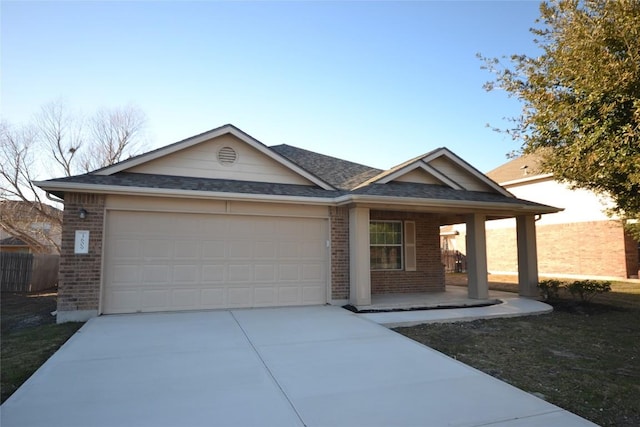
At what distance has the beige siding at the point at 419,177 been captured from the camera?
12078mm

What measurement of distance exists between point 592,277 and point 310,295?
56.9 ft

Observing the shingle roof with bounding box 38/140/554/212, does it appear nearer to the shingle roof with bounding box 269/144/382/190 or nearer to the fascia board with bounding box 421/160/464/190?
the shingle roof with bounding box 269/144/382/190

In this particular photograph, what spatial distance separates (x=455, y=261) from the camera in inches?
1025

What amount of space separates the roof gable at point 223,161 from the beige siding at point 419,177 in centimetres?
262

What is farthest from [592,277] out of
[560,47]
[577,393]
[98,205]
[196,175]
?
[98,205]

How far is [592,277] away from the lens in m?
19.7

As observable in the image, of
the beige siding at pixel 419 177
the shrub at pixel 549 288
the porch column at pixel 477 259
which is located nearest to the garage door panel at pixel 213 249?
the beige siding at pixel 419 177

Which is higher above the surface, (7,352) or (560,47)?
(560,47)

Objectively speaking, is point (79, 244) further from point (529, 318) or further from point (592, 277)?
point (592, 277)

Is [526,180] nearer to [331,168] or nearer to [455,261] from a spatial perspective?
[455,261]

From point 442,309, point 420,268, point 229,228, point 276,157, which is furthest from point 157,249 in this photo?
point 420,268

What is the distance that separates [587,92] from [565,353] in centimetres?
452

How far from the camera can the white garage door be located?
343 inches

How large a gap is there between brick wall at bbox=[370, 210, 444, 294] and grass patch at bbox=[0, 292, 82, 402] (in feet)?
27.9
